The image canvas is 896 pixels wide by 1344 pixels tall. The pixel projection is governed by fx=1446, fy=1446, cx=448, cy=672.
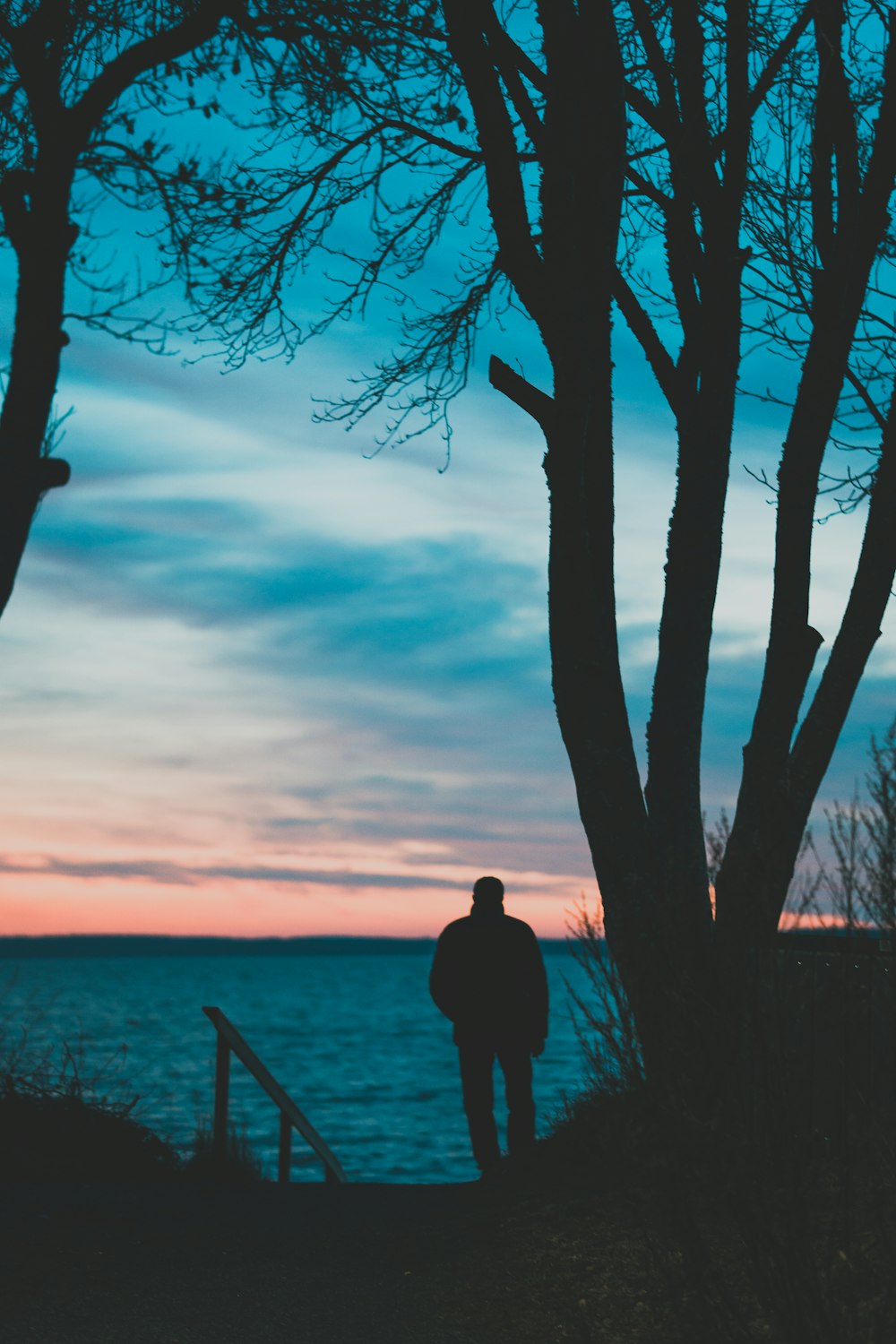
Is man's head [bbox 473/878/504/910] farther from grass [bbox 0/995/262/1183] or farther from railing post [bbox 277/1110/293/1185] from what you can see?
railing post [bbox 277/1110/293/1185]

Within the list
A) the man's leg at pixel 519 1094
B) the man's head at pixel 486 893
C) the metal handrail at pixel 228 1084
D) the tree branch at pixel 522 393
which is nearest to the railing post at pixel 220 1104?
the metal handrail at pixel 228 1084

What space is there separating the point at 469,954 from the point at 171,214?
17.1 ft

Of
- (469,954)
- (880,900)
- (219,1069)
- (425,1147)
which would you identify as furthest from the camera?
(425,1147)

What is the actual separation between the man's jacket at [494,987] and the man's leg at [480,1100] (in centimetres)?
9

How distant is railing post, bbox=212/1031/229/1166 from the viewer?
32.4 ft

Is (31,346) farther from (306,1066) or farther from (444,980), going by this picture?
(306,1066)

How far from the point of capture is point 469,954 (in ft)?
29.6

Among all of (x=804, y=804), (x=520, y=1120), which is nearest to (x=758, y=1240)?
(x=804, y=804)

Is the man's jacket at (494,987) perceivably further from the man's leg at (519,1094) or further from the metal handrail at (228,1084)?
the metal handrail at (228,1084)

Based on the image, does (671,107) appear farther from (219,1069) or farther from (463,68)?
(219,1069)

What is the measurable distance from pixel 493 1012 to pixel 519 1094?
0.54m

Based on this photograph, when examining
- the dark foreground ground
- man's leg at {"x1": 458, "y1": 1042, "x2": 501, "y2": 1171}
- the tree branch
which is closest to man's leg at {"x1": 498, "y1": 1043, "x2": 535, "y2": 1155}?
man's leg at {"x1": 458, "y1": 1042, "x2": 501, "y2": 1171}

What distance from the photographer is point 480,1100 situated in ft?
29.3

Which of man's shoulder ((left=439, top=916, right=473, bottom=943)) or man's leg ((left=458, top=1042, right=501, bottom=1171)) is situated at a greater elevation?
man's shoulder ((left=439, top=916, right=473, bottom=943))
